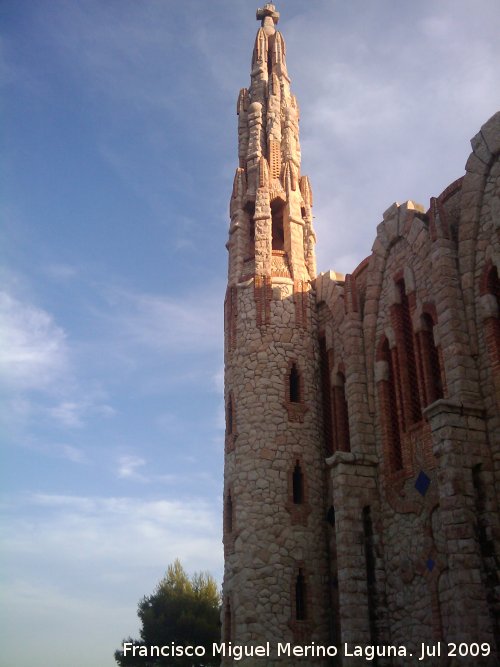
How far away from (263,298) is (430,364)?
20.0 ft

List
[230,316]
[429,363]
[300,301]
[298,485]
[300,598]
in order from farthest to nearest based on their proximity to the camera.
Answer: [230,316] < [300,301] < [298,485] < [300,598] < [429,363]

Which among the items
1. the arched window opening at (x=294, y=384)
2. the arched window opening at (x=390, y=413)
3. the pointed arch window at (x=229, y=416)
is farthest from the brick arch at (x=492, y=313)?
the pointed arch window at (x=229, y=416)

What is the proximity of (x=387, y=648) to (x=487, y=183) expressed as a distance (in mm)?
9267

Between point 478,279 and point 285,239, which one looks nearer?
point 478,279

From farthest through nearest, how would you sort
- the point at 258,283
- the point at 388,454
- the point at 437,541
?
the point at 258,283, the point at 388,454, the point at 437,541

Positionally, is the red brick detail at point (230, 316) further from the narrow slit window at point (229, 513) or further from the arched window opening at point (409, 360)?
the arched window opening at point (409, 360)

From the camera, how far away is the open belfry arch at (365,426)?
12242 mm

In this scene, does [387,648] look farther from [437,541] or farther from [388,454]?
[388,454]

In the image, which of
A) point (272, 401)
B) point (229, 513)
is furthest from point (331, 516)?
point (272, 401)

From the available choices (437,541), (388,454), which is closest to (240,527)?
(388,454)

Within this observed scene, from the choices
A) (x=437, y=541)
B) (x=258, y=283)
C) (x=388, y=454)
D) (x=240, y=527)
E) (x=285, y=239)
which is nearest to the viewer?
(x=437, y=541)

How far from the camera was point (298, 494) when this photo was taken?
17.4 metres

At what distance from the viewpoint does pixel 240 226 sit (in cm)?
2109

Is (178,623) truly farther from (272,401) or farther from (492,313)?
(492,313)
